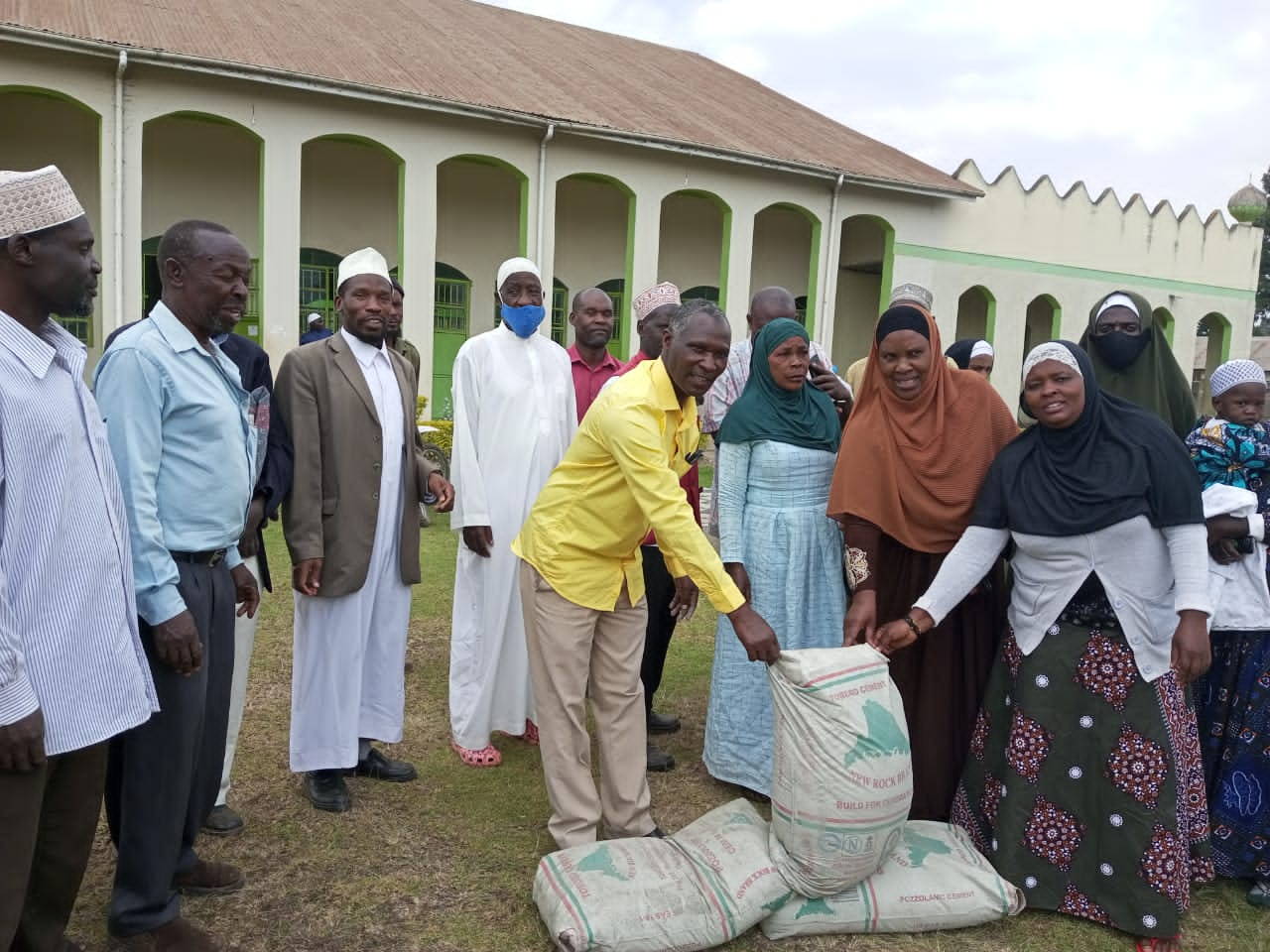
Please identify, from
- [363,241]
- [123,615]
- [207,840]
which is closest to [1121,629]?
[123,615]

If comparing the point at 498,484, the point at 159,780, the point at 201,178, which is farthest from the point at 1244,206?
the point at 159,780

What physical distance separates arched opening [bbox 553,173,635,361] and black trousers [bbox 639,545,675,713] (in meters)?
11.5

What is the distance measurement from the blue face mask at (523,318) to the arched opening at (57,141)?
372 inches

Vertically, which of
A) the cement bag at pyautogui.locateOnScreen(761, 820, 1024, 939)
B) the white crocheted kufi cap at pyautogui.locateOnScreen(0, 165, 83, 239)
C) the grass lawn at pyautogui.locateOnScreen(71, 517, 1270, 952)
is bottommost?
the grass lawn at pyautogui.locateOnScreen(71, 517, 1270, 952)

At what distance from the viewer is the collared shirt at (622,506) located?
290 centimetres

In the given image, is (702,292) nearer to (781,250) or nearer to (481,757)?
(781,250)

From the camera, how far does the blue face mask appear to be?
13.7 ft

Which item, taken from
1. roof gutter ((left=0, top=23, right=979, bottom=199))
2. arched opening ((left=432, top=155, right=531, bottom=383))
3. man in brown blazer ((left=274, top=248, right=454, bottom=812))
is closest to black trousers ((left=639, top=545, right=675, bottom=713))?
man in brown blazer ((left=274, top=248, right=454, bottom=812))

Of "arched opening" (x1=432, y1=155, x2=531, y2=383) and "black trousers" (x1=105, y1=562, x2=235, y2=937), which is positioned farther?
"arched opening" (x1=432, y1=155, x2=531, y2=383)

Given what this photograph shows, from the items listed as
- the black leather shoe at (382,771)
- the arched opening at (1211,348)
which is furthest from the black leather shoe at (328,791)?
the arched opening at (1211,348)

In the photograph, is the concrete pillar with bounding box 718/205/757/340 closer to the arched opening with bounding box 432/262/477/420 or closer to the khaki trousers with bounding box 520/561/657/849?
the arched opening with bounding box 432/262/477/420

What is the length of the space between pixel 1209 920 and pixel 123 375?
11.8ft

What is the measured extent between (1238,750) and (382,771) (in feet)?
10.2

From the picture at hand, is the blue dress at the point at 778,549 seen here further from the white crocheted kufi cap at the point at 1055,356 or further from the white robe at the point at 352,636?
the white robe at the point at 352,636
